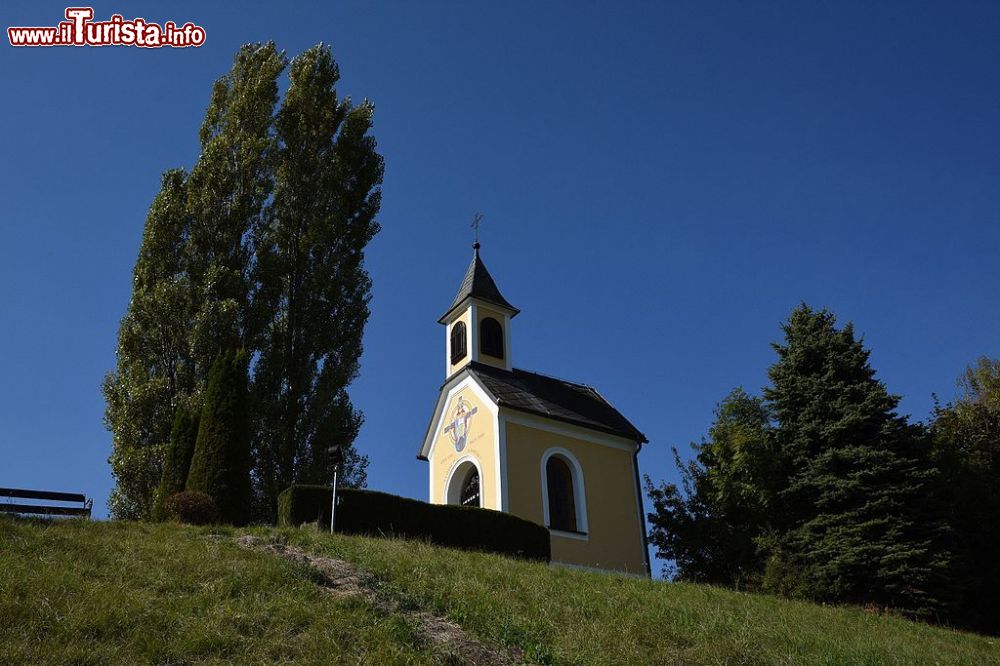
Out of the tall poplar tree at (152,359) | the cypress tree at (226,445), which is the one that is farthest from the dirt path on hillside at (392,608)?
the tall poplar tree at (152,359)

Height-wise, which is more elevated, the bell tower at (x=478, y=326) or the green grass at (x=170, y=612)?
the bell tower at (x=478, y=326)

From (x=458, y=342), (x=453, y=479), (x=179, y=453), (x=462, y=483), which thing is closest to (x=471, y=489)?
(x=462, y=483)

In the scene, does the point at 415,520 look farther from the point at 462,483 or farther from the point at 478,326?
the point at 478,326

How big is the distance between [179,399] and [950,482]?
73.9 feet

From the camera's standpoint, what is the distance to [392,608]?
10320mm

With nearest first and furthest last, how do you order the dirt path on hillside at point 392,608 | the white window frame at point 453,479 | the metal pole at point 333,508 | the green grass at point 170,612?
the green grass at point 170,612 < the dirt path on hillside at point 392,608 < the metal pole at point 333,508 < the white window frame at point 453,479

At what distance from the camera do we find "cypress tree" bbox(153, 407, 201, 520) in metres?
18.7

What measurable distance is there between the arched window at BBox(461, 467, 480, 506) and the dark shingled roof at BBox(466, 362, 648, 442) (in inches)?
110

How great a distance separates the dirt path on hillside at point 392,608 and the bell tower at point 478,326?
46.3 feet

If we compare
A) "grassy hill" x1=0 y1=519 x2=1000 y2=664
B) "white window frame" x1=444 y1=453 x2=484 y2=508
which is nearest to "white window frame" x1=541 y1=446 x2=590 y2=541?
"white window frame" x1=444 y1=453 x2=484 y2=508

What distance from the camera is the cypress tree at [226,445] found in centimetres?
1739

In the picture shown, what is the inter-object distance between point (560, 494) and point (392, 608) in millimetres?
14525

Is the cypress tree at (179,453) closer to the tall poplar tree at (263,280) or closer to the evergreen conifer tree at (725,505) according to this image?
→ the tall poplar tree at (263,280)

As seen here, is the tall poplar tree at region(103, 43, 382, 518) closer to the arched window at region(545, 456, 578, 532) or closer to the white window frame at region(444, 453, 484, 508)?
the white window frame at region(444, 453, 484, 508)
